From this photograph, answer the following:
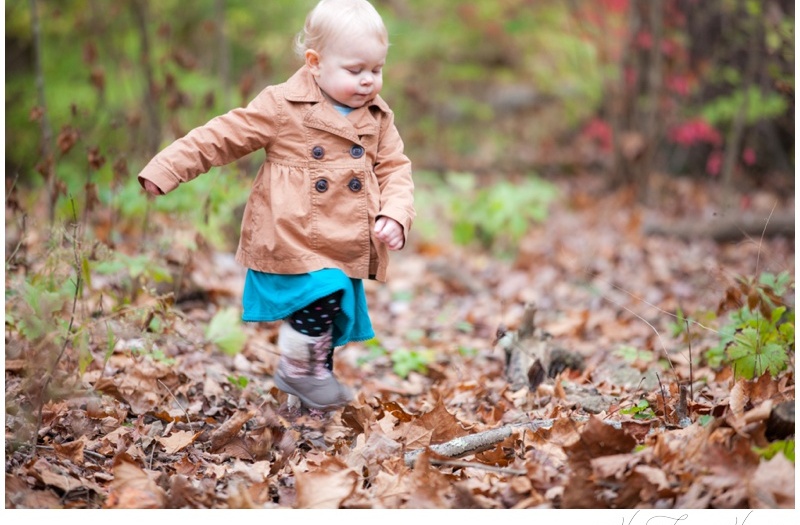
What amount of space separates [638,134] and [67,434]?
292 inches

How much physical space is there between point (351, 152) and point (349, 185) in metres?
0.12

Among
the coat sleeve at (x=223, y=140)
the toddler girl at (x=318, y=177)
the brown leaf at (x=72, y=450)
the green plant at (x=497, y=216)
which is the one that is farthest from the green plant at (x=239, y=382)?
the green plant at (x=497, y=216)

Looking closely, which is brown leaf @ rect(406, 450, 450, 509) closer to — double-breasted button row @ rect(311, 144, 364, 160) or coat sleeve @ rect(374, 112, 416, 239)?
coat sleeve @ rect(374, 112, 416, 239)

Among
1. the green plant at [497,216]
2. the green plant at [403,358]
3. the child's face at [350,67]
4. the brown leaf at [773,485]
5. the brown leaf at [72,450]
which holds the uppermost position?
the child's face at [350,67]

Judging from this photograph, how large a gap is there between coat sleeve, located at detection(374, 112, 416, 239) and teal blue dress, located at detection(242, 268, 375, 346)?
1.07 feet

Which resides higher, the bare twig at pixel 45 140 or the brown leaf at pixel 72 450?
the bare twig at pixel 45 140

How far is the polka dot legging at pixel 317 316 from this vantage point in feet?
9.68

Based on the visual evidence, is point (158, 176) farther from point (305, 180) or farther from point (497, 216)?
point (497, 216)

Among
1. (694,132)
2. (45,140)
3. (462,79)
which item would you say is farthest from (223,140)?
(462,79)

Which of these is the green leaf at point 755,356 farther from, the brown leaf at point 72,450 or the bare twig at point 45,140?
the bare twig at point 45,140

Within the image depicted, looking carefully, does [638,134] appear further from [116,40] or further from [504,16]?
[116,40]

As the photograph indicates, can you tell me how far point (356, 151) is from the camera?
2955 mm

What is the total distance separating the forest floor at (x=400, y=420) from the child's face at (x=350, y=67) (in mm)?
1014

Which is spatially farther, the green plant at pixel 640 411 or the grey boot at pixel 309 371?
the grey boot at pixel 309 371
